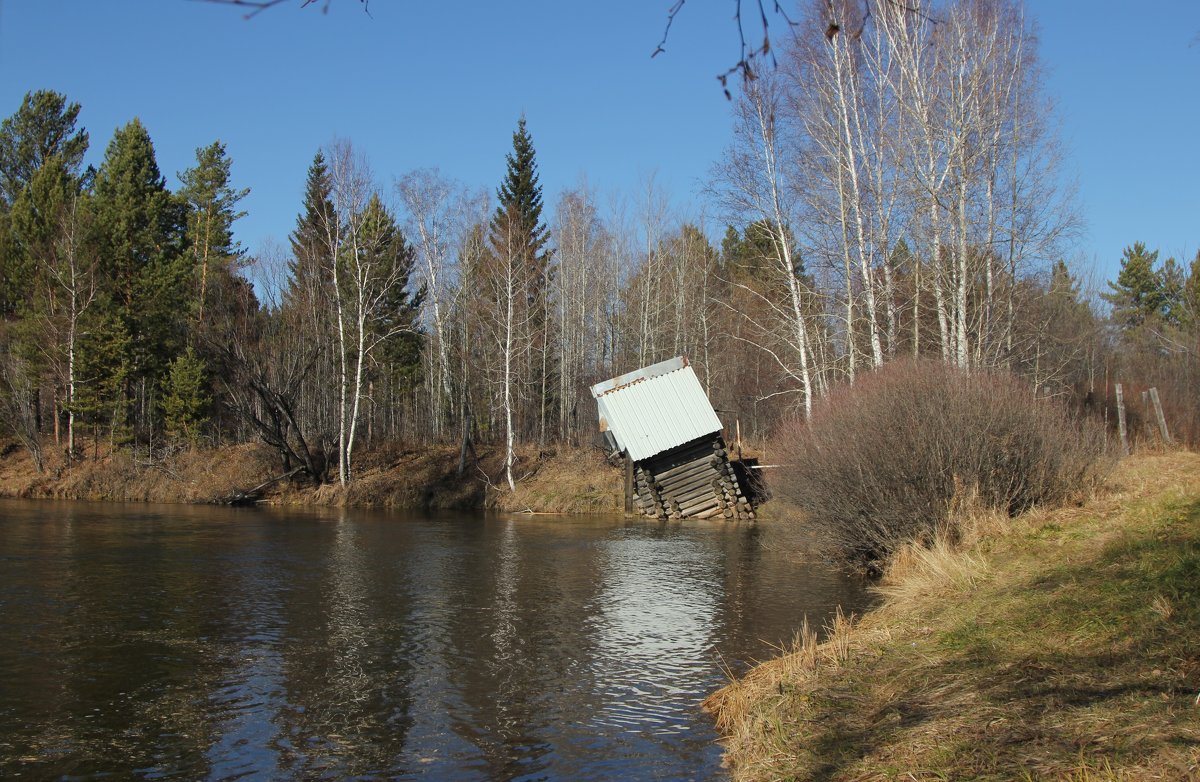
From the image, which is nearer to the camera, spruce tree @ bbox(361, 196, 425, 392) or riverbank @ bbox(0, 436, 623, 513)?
riverbank @ bbox(0, 436, 623, 513)

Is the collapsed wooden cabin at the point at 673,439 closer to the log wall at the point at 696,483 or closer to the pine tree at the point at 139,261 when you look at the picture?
the log wall at the point at 696,483

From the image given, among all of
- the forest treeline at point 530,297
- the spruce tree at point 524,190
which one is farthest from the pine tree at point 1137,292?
the spruce tree at point 524,190

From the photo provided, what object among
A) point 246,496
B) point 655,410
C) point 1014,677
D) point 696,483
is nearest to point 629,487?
point 696,483

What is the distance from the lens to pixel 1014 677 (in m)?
6.80

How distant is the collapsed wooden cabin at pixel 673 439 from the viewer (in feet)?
91.6

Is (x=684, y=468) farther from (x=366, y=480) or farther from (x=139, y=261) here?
(x=139, y=261)

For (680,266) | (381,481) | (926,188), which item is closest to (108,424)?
(381,481)

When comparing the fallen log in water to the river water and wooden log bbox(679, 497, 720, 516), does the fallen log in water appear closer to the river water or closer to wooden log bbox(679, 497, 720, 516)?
the river water

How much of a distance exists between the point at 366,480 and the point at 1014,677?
31.2m

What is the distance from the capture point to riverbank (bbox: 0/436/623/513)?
3322 cm

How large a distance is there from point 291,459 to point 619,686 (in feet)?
99.0

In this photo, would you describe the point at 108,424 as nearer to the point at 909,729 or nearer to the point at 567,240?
the point at 567,240

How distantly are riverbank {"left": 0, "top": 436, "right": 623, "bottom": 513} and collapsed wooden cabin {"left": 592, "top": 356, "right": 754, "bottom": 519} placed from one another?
10.8ft

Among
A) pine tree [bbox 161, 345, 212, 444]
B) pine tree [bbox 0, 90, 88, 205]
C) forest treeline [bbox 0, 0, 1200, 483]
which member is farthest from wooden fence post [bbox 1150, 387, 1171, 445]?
pine tree [bbox 0, 90, 88, 205]
